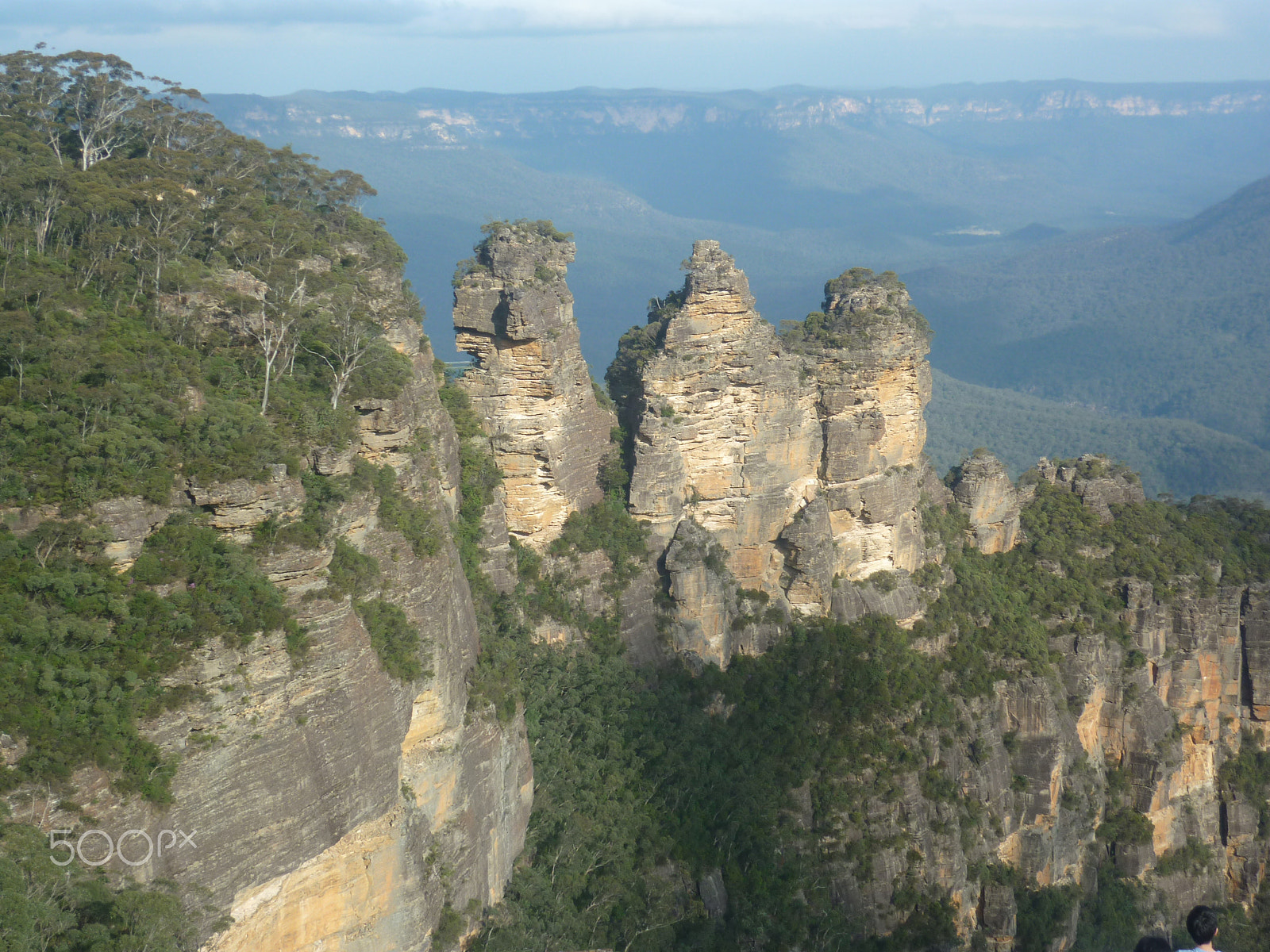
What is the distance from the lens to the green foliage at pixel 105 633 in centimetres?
1883

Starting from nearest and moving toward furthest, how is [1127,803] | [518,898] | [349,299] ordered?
[349,299] < [518,898] < [1127,803]

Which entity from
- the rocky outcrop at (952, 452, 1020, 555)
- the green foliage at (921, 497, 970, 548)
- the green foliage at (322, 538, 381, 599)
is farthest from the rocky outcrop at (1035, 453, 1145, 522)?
the green foliage at (322, 538, 381, 599)

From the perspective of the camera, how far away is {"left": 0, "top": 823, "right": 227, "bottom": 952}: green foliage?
58.1 ft

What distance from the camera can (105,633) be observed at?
1959cm

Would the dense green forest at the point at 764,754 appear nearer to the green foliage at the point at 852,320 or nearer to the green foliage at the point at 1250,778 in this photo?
the green foliage at the point at 1250,778

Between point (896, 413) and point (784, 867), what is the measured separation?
1872cm

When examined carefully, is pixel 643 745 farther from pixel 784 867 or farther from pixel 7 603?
pixel 7 603

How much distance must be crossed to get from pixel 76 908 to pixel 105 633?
4.77 meters

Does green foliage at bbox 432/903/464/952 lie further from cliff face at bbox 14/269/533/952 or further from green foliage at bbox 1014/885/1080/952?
green foliage at bbox 1014/885/1080/952

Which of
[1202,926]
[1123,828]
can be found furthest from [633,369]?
[1202,926]

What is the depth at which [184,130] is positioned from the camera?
39.6 meters

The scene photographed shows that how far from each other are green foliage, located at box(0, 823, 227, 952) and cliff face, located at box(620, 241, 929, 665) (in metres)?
22.4

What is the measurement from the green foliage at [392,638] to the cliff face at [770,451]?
1528cm

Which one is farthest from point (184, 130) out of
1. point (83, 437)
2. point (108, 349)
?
point (83, 437)
